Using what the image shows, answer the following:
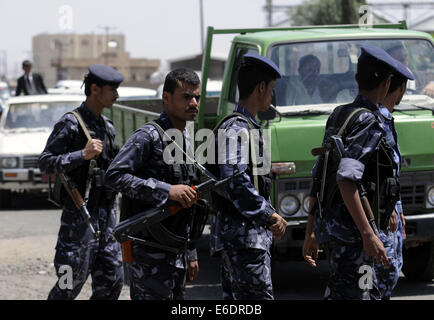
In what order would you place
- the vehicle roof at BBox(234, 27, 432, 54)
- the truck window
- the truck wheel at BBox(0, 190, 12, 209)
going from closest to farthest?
the vehicle roof at BBox(234, 27, 432, 54) < the truck window < the truck wheel at BBox(0, 190, 12, 209)

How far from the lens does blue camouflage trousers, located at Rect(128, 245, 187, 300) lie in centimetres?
479

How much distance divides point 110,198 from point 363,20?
4.22m

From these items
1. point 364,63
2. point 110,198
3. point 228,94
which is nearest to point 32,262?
point 228,94

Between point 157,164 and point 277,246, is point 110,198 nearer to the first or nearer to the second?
point 157,164

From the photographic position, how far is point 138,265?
4.84 metres

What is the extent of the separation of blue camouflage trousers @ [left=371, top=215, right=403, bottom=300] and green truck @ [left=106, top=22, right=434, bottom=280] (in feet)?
8.06

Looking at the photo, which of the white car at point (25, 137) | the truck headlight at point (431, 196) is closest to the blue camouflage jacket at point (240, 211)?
the truck headlight at point (431, 196)

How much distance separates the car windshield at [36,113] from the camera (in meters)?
15.3

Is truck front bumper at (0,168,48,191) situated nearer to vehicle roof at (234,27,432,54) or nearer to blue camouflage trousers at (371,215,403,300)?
vehicle roof at (234,27,432,54)

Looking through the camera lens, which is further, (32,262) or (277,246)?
(32,262)

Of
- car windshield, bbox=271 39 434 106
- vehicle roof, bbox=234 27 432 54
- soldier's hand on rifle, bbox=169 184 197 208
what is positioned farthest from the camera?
vehicle roof, bbox=234 27 432 54

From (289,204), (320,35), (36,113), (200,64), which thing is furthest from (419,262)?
(200,64)

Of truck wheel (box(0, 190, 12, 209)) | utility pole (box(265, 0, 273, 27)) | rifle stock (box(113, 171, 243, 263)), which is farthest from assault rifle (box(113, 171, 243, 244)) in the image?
utility pole (box(265, 0, 273, 27))

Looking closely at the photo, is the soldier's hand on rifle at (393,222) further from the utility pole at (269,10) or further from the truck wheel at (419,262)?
the utility pole at (269,10)
